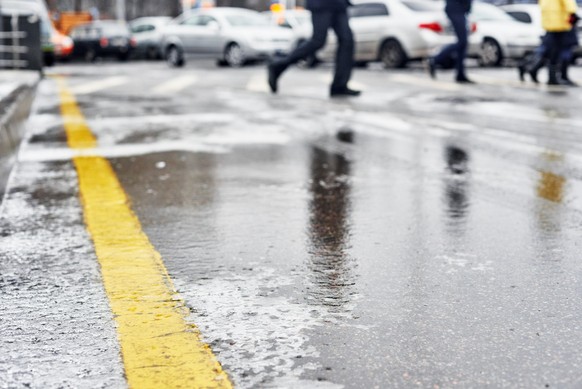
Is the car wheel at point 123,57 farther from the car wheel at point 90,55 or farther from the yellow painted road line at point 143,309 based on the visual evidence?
the yellow painted road line at point 143,309

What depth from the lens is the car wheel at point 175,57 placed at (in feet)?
84.0

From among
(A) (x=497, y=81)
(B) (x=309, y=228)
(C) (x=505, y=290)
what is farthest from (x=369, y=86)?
(C) (x=505, y=290)

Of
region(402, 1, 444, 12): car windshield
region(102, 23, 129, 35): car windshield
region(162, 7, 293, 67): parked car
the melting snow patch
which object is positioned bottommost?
region(102, 23, 129, 35): car windshield

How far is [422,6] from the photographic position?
20.5m

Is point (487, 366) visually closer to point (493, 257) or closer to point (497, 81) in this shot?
point (493, 257)

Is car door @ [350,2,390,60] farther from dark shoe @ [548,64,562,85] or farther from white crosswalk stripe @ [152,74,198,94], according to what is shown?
dark shoe @ [548,64,562,85]

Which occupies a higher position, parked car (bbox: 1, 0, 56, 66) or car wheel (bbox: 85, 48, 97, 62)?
parked car (bbox: 1, 0, 56, 66)

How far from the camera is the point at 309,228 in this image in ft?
13.9

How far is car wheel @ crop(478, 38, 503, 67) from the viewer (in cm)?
2039

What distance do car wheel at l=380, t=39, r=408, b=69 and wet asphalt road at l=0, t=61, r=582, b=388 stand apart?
1183 centimetres

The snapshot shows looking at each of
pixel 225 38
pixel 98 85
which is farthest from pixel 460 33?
pixel 225 38

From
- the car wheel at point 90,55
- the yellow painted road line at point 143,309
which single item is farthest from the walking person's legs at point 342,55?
the car wheel at point 90,55

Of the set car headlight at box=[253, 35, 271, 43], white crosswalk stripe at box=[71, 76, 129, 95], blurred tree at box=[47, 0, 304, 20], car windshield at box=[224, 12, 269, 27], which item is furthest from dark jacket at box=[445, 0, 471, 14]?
blurred tree at box=[47, 0, 304, 20]

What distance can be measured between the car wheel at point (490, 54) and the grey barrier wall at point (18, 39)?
857 cm
